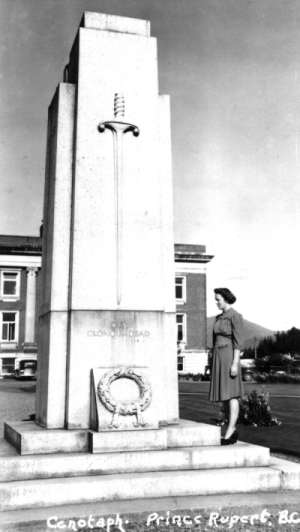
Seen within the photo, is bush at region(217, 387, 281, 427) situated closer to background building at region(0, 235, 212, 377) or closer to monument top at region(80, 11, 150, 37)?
monument top at region(80, 11, 150, 37)

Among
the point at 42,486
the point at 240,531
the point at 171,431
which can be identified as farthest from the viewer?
the point at 171,431

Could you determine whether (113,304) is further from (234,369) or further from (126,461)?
(126,461)

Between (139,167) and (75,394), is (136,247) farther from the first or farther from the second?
(75,394)

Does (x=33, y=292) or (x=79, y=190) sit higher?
(x=33, y=292)

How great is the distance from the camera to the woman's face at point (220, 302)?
22.6 ft

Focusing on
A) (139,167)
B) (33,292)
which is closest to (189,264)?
(33,292)

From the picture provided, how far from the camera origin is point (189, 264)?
193 ft

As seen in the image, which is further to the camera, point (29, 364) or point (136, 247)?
point (29, 364)

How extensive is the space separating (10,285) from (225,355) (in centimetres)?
5003

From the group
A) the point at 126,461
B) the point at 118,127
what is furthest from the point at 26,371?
the point at 126,461

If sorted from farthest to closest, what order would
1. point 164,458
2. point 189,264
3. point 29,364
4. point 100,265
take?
point 189,264, point 29,364, point 100,265, point 164,458

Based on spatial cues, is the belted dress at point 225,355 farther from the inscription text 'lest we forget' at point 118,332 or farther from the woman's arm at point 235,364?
the inscription text 'lest we forget' at point 118,332

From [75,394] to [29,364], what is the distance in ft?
125

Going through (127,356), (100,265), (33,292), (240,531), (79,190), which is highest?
(33,292)
